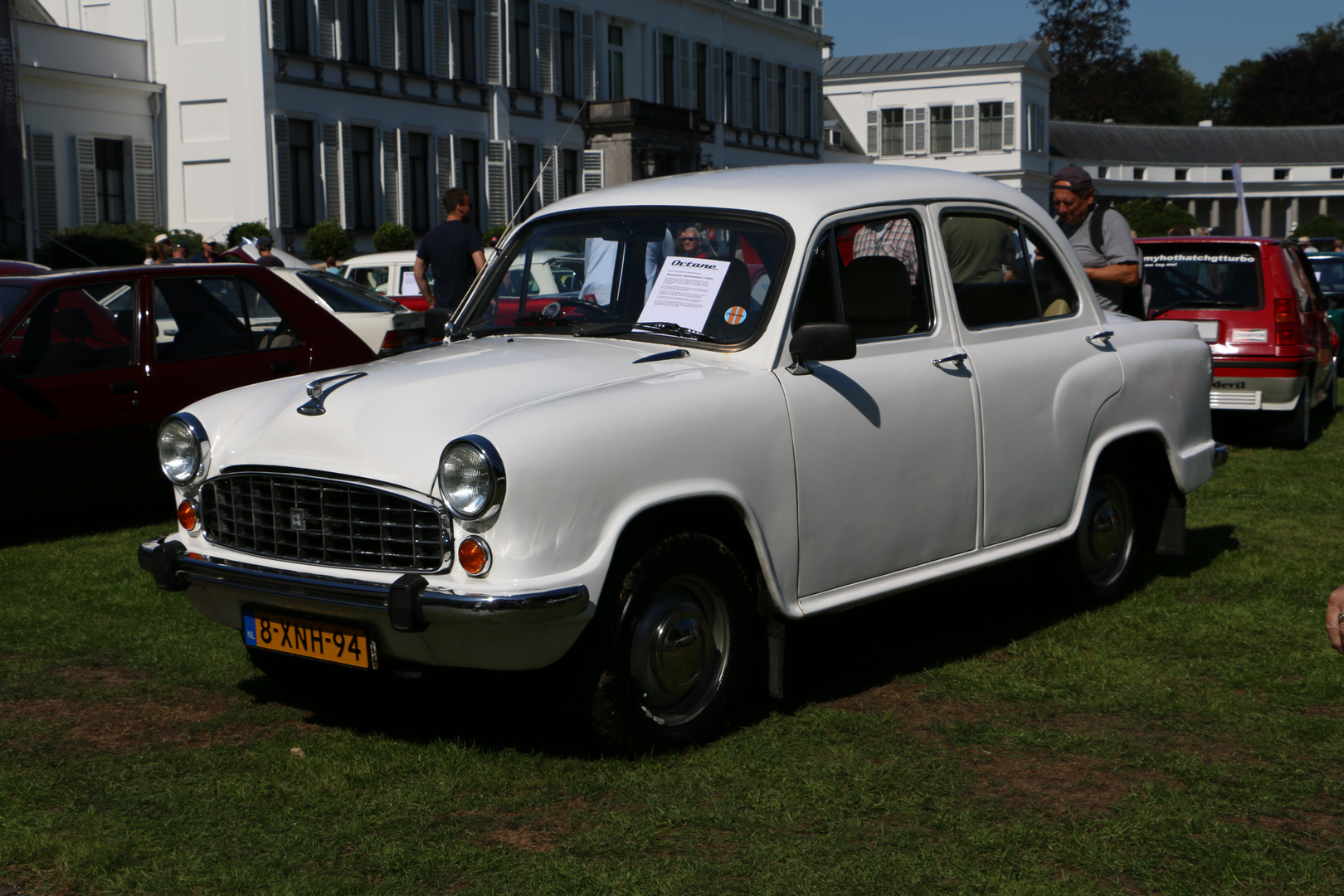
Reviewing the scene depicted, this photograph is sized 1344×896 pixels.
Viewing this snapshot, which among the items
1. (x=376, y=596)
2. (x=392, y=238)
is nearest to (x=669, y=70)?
(x=392, y=238)

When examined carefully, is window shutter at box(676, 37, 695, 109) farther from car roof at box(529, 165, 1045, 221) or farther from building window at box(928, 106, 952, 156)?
car roof at box(529, 165, 1045, 221)

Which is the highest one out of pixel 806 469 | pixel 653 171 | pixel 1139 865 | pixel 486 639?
pixel 653 171

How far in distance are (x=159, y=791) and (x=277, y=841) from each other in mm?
640

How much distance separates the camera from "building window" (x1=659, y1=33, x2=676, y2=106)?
5428 centimetres

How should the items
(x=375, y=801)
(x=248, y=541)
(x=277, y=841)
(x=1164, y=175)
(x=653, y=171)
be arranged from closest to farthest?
1. (x=277, y=841)
2. (x=375, y=801)
3. (x=248, y=541)
4. (x=653, y=171)
5. (x=1164, y=175)

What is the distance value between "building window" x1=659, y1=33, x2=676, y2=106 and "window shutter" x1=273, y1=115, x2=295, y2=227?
20.4m

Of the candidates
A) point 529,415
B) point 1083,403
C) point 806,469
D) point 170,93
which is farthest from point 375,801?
point 170,93

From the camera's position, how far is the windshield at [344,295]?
13.6 meters

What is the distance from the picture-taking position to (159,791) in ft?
14.8

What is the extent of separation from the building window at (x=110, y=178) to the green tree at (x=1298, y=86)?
300ft

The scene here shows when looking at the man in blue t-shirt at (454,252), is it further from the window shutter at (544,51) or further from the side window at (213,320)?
the window shutter at (544,51)

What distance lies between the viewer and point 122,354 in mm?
8812

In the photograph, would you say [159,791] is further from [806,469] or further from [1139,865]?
[1139,865]

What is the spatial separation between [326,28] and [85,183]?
7.79 m
